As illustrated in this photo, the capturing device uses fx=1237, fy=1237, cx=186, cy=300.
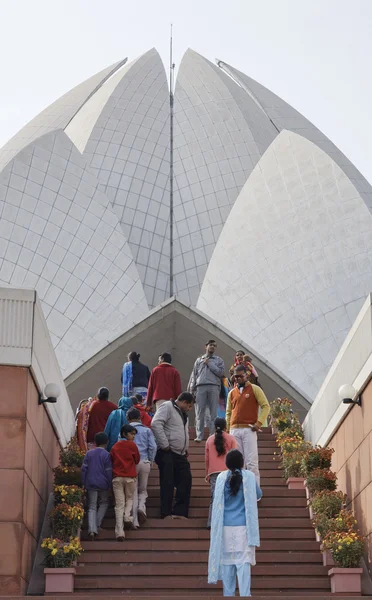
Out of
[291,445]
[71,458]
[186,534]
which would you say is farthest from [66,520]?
[291,445]

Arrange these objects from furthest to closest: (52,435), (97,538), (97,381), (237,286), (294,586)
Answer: (237,286) < (97,381) < (52,435) < (97,538) < (294,586)

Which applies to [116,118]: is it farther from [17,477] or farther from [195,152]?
[17,477]

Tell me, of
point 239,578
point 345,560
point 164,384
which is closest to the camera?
point 239,578

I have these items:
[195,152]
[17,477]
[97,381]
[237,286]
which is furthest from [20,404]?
[195,152]

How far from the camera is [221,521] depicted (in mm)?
8359

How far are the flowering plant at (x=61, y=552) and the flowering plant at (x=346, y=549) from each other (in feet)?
6.44

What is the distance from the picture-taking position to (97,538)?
411 inches

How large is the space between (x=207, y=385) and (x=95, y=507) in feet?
10.4

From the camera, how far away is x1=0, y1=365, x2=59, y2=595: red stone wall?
936cm

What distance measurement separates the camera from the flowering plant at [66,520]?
10023mm

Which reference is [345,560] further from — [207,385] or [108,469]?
[207,385]

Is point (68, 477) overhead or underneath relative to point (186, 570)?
overhead

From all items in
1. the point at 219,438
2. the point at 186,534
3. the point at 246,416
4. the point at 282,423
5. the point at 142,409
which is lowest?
the point at 186,534

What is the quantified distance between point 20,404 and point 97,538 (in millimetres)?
1446
